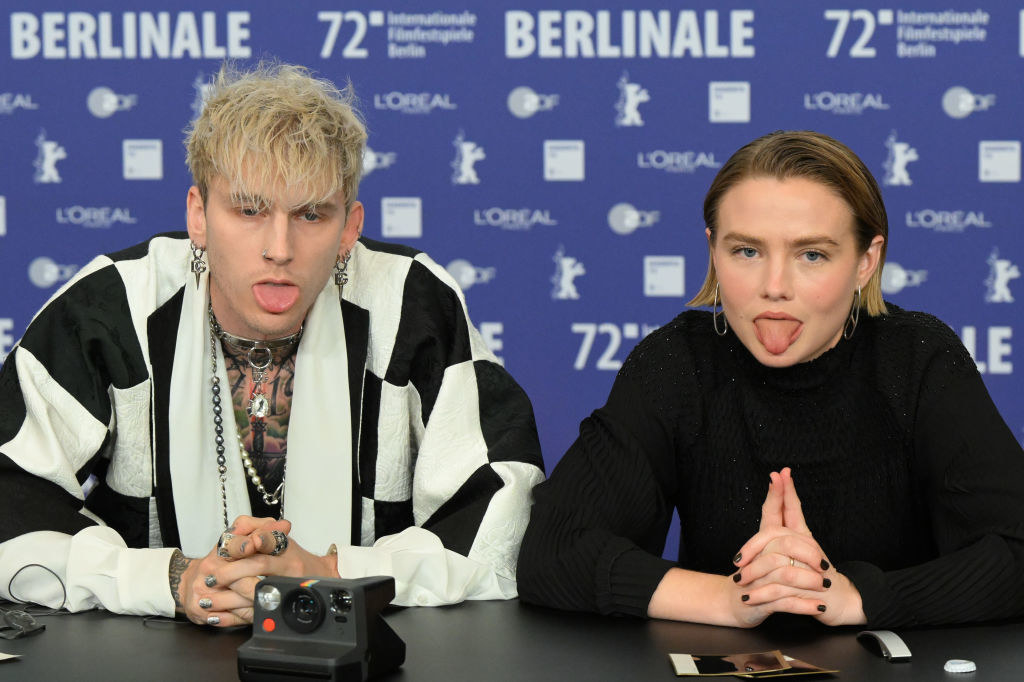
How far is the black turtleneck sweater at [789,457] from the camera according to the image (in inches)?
69.1

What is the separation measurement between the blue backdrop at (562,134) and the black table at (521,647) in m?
2.09

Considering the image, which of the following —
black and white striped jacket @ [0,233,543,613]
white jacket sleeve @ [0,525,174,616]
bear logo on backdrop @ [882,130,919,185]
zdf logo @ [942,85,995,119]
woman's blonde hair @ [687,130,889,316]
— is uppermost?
zdf logo @ [942,85,995,119]

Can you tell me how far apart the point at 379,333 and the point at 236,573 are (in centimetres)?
57

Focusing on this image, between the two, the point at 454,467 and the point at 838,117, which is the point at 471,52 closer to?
the point at 838,117

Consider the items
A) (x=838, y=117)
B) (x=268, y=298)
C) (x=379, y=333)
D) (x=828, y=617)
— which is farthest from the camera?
(x=838, y=117)

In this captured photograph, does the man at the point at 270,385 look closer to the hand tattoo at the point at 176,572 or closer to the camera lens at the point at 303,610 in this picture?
the hand tattoo at the point at 176,572

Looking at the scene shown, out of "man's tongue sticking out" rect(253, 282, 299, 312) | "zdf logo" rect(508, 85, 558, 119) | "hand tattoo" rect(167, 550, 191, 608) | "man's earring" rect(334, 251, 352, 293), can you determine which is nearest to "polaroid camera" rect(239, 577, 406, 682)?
"hand tattoo" rect(167, 550, 191, 608)

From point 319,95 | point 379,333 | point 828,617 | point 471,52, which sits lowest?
point 828,617

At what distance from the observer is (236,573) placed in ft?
5.33

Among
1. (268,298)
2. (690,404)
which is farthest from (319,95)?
(690,404)

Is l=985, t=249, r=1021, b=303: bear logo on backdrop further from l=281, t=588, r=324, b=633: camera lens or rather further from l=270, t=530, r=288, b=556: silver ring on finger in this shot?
l=281, t=588, r=324, b=633: camera lens

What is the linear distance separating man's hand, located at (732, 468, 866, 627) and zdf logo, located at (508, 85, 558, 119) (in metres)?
2.24

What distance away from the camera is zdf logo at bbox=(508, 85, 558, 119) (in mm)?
3639

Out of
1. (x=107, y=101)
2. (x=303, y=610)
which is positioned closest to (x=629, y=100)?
(x=107, y=101)
